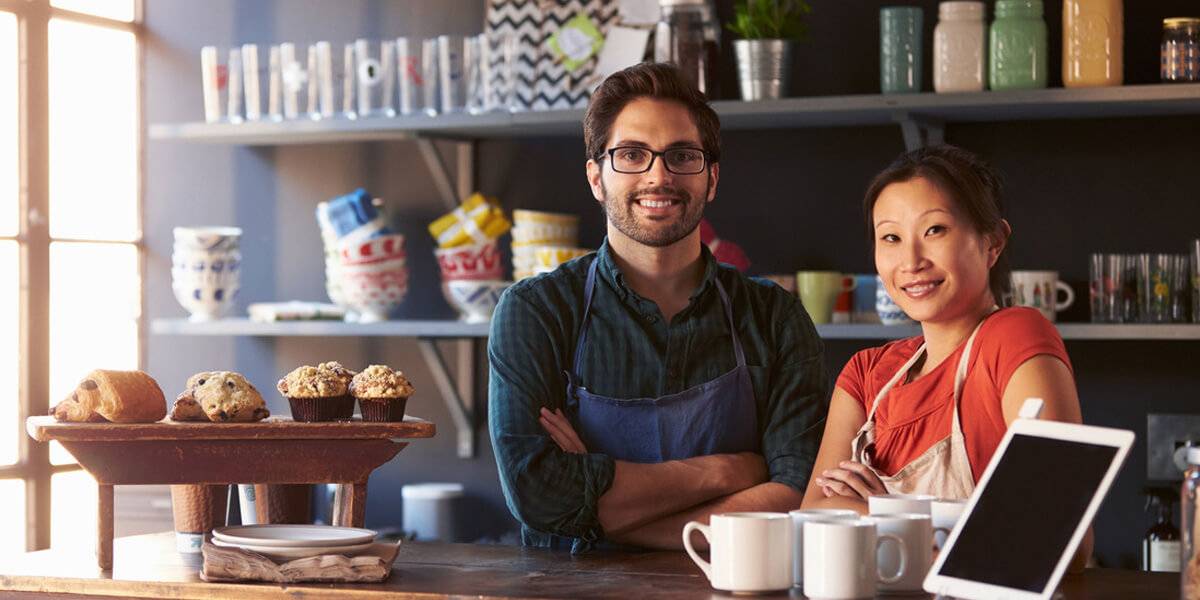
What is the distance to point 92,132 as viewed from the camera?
3967 mm

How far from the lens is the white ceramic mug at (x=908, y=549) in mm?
1588

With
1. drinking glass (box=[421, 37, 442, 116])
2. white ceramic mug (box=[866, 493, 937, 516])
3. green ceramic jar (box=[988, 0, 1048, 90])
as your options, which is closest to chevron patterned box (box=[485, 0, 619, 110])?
drinking glass (box=[421, 37, 442, 116])

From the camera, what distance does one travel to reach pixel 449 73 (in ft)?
11.7

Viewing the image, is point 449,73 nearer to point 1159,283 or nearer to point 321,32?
point 321,32

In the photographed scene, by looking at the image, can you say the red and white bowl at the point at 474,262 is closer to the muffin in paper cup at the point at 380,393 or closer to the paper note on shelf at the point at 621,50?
the paper note on shelf at the point at 621,50

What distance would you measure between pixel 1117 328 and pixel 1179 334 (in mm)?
115

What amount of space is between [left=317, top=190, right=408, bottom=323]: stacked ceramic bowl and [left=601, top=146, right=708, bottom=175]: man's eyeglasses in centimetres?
149

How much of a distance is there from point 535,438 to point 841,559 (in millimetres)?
722

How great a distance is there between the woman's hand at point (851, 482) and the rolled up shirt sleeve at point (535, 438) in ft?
1.09

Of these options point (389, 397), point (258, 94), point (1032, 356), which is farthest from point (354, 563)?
point (258, 94)

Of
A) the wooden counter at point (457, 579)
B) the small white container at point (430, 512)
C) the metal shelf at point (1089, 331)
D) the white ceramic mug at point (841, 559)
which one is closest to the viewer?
the white ceramic mug at point (841, 559)

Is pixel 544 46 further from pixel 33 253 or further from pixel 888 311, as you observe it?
pixel 33 253

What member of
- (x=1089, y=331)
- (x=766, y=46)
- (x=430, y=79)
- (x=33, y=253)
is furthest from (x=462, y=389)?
(x=1089, y=331)

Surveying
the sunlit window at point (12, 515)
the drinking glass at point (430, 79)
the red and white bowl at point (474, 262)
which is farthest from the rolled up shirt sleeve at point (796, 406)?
the sunlit window at point (12, 515)
